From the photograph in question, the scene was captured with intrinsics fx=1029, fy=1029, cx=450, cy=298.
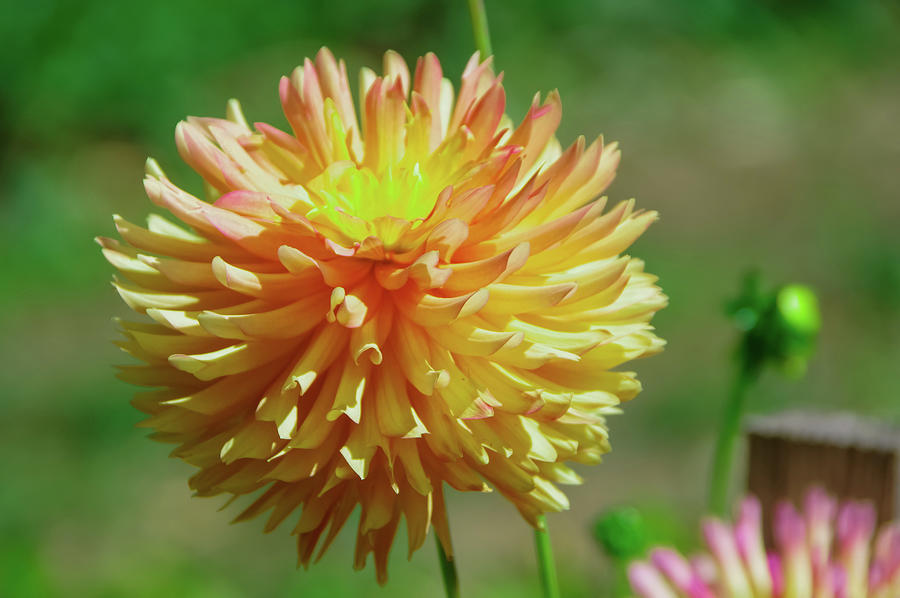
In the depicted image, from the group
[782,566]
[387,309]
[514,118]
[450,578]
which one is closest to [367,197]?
[387,309]

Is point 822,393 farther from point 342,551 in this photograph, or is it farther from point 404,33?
point 404,33

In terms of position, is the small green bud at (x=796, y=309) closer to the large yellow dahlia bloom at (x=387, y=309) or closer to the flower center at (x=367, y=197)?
the large yellow dahlia bloom at (x=387, y=309)

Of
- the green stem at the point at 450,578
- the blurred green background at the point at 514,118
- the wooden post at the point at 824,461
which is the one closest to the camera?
the green stem at the point at 450,578

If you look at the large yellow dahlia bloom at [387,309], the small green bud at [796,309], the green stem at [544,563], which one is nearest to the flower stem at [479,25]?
the large yellow dahlia bloom at [387,309]

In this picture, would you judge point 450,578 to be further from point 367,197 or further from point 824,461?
point 824,461

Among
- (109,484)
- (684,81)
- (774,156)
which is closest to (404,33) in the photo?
(684,81)

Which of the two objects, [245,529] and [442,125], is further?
[245,529]
